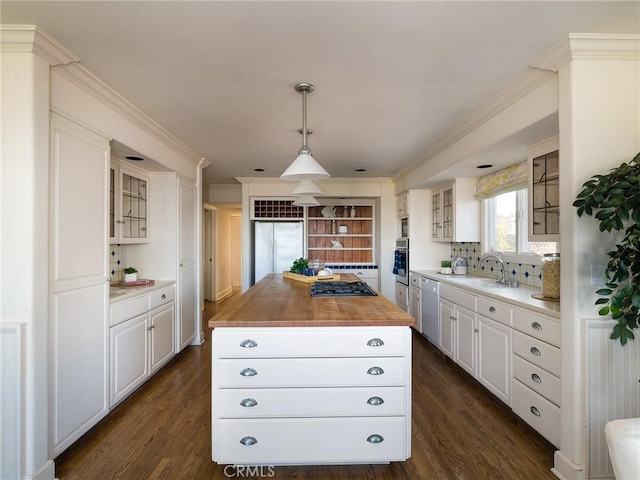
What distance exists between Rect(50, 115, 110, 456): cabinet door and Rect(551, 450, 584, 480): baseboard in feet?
9.35


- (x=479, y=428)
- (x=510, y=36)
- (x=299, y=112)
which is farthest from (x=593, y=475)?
(x=299, y=112)

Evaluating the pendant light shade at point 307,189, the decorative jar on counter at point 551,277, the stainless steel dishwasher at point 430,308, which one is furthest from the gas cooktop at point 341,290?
the stainless steel dishwasher at point 430,308

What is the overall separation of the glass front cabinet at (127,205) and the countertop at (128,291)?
0.43 meters

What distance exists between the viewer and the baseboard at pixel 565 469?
5.96ft

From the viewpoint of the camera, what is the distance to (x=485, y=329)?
9.62ft

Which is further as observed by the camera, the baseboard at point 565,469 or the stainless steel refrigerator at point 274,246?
the stainless steel refrigerator at point 274,246

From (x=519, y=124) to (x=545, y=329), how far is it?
1.37 m

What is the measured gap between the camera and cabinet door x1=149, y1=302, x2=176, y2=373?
3.30 m

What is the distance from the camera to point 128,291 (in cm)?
301

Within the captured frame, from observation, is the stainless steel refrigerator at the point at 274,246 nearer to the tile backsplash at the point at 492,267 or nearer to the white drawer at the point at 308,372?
the tile backsplash at the point at 492,267

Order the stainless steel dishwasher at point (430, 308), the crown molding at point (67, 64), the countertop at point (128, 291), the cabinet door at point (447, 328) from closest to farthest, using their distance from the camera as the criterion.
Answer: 1. the crown molding at point (67, 64)
2. the countertop at point (128, 291)
3. the cabinet door at point (447, 328)
4. the stainless steel dishwasher at point (430, 308)

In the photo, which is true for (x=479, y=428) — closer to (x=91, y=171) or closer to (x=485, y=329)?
(x=485, y=329)

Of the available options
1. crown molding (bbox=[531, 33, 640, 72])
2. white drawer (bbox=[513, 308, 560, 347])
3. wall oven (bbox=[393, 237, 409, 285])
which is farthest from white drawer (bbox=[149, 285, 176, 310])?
crown molding (bbox=[531, 33, 640, 72])

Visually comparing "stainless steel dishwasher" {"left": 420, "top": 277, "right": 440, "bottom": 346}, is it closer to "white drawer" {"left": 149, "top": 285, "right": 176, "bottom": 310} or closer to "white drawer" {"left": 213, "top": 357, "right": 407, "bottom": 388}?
"white drawer" {"left": 213, "top": 357, "right": 407, "bottom": 388}
